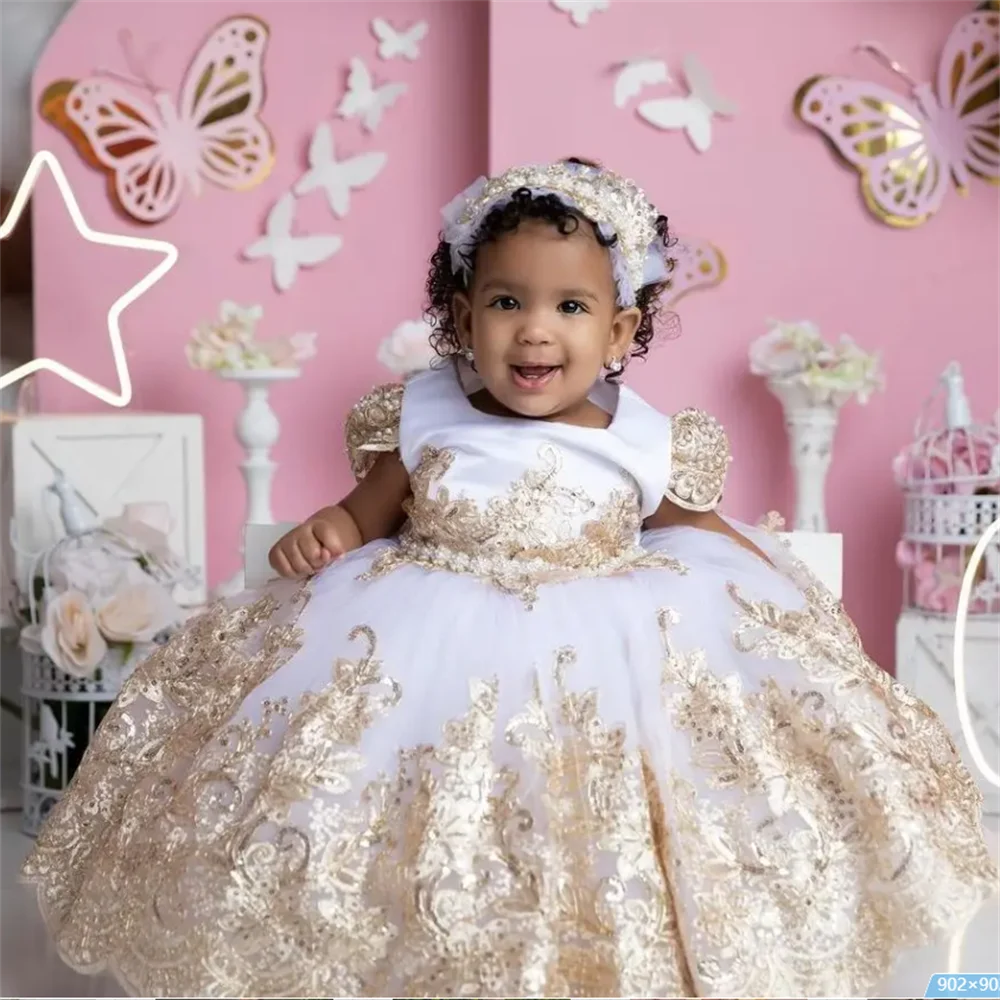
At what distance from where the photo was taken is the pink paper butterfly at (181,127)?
3113 mm

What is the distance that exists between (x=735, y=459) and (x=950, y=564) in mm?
539

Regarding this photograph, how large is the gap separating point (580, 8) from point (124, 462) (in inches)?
51.3

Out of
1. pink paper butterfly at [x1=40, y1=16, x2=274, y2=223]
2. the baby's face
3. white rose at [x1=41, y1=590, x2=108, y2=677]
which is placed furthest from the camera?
pink paper butterfly at [x1=40, y1=16, x2=274, y2=223]

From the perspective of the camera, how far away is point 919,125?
9.86ft

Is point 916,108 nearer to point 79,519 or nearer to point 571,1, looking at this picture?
point 571,1

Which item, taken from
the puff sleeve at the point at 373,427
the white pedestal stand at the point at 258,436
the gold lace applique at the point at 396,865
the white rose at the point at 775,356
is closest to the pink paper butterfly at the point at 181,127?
the white pedestal stand at the point at 258,436

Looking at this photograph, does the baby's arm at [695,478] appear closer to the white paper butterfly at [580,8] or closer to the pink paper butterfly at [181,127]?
the white paper butterfly at [580,8]

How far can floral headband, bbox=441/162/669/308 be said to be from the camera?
1739 millimetres

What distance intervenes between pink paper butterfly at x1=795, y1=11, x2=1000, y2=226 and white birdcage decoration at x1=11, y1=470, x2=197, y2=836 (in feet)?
5.26

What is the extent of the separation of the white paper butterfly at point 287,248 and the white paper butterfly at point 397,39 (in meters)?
0.38

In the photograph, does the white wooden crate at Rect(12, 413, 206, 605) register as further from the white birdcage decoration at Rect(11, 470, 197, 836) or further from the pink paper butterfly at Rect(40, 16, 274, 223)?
the pink paper butterfly at Rect(40, 16, 274, 223)

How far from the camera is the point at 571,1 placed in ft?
9.80

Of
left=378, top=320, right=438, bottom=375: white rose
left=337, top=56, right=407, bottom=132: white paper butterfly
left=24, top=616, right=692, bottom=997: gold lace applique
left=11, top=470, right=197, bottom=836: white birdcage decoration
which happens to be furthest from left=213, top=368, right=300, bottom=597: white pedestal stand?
left=24, top=616, right=692, bottom=997: gold lace applique

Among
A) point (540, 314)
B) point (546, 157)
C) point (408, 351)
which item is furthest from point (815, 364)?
point (540, 314)
